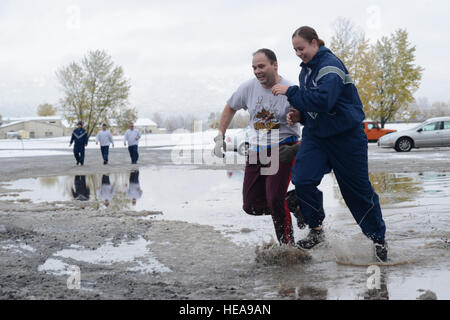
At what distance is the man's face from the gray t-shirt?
0.14m

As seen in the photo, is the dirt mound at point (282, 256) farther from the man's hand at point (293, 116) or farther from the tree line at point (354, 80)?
the tree line at point (354, 80)

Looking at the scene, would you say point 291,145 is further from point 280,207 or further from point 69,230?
point 69,230

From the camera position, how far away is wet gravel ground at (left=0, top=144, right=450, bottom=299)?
→ 389 cm

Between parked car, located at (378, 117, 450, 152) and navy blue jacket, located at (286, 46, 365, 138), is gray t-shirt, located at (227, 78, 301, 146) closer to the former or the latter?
navy blue jacket, located at (286, 46, 365, 138)

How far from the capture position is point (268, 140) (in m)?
5.16

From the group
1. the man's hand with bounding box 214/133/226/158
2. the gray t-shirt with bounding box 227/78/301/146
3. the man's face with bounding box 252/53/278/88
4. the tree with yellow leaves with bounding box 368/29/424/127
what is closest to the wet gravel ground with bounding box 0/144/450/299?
the man's hand with bounding box 214/133/226/158

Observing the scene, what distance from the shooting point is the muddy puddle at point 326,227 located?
396 centimetres

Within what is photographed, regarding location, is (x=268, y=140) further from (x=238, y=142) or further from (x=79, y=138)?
(x=238, y=142)

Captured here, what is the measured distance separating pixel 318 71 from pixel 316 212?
119 centimetres

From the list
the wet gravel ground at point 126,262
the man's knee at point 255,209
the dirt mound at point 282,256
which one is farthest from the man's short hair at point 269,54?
the wet gravel ground at point 126,262

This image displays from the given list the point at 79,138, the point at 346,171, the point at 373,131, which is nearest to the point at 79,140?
the point at 79,138

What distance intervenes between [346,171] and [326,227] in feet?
6.82

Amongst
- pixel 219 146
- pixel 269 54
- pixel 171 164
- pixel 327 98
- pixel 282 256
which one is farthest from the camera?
pixel 171 164

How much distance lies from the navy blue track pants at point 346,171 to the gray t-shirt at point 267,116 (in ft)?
1.47
